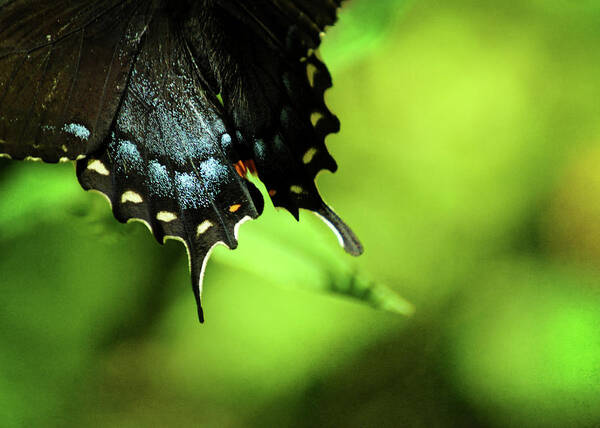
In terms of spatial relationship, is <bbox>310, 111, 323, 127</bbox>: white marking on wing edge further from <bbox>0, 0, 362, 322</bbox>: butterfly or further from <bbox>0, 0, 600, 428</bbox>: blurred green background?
<bbox>0, 0, 600, 428</bbox>: blurred green background

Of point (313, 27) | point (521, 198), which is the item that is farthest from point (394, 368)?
point (313, 27)

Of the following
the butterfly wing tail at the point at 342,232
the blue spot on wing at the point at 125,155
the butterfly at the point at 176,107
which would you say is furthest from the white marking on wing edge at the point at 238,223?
the blue spot on wing at the point at 125,155

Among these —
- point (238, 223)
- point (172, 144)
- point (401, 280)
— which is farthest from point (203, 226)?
point (401, 280)

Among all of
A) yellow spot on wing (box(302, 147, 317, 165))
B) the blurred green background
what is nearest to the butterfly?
yellow spot on wing (box(302, 147, 317, 165))

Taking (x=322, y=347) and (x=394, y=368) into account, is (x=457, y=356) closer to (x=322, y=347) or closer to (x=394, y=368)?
(x=394, y=368)

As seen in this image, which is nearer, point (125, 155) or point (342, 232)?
point (342, 232)

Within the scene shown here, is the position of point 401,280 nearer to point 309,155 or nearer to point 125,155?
point 309,155
